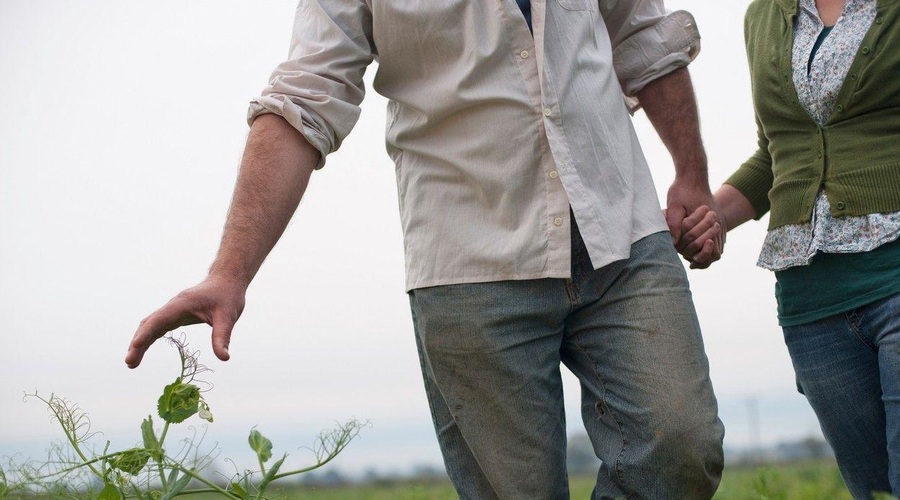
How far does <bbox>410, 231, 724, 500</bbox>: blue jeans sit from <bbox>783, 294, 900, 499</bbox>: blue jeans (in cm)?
46

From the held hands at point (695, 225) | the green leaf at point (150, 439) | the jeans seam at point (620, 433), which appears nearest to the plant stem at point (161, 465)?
the green leaf at point (150, 439)

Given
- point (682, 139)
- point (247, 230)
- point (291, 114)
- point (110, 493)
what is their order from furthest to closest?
point (682, 139) < point (291, 114) < point (247, 230) < point (110, 493)

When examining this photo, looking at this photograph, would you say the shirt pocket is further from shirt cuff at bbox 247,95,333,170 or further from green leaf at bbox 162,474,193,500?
green leaf at bbox 162,474,193,500

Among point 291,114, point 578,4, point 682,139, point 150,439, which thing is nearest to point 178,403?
point 150,439

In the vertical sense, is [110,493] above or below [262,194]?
below

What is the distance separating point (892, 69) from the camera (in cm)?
276

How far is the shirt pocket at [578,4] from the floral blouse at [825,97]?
23.2 inches

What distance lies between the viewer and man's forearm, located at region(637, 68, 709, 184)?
10.8 ft

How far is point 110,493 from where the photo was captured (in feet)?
Result: 6.66

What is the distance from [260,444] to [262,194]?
633 mm

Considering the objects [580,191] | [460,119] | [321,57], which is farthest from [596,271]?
[321,57]

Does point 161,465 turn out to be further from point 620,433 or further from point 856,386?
point 856,386

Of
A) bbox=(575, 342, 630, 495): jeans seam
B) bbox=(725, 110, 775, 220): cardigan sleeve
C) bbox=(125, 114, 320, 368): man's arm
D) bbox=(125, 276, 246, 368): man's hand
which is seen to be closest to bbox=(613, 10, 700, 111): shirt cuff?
bbox=(725, 110, 775, 220): cardigan sleeve

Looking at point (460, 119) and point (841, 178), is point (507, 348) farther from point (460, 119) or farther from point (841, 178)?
point (841, 178)
